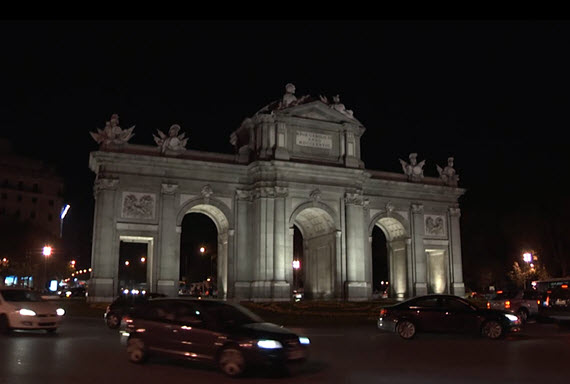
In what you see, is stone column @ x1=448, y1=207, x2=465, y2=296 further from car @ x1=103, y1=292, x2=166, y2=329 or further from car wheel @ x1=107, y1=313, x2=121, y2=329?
car wheel @ x1=107, y1=313, x2=121, y2=329

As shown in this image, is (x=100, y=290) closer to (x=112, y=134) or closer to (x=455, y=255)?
(x=112, y=134)

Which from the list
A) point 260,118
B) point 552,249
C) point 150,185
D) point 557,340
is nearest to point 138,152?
point 150,185

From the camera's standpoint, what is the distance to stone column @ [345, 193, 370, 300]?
47.7m

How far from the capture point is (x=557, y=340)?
2172 cm

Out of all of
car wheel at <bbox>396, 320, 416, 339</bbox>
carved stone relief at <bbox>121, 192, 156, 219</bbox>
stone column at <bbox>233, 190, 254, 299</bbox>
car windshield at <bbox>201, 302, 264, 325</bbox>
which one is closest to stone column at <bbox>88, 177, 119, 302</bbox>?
carved stone relief at <bbox>121, 192, 156, 219</bbox>

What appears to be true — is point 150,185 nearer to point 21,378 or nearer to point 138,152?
point 138,152

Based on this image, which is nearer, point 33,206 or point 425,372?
point 425,372

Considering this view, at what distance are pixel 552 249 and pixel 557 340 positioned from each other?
155ft

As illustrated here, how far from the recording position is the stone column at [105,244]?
140 ft

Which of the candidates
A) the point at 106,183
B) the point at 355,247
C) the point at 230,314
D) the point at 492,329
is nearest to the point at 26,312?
the point at 230,314

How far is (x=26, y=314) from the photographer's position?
2117 cm

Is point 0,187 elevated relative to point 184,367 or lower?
elevated

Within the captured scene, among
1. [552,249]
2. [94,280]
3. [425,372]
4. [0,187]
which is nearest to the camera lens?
[425,372]

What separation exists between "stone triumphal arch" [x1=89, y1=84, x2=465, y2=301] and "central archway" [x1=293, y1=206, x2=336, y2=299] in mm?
127
